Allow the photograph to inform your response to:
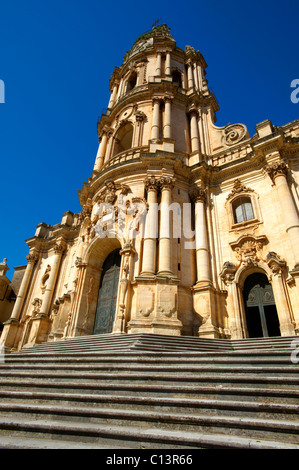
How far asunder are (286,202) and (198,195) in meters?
4.73

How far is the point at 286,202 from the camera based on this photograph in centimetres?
1230

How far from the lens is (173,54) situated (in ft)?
79.7

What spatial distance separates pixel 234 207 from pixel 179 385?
11.7 m

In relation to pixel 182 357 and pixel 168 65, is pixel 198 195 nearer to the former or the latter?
pixel 182 357

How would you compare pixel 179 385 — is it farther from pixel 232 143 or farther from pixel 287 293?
pixel 232 143

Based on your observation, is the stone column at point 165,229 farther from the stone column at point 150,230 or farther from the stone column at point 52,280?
the stone column at point 52,280

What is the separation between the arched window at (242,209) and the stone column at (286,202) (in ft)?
5.74

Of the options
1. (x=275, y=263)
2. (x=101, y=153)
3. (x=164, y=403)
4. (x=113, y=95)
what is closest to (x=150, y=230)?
(x=275, y=263)

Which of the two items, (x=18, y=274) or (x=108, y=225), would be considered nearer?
(x=108, y=225)

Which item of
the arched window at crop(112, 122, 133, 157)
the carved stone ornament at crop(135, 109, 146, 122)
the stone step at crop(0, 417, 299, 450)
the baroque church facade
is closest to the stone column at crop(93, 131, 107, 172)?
the baroque church facade

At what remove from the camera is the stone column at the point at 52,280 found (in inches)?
814

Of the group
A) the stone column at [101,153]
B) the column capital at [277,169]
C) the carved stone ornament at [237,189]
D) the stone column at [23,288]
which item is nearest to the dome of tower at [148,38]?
the stone column at [101,153]

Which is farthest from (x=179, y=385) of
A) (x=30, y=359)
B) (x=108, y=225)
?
(x=108, y=225)

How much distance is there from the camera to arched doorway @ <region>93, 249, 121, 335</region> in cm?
1405
